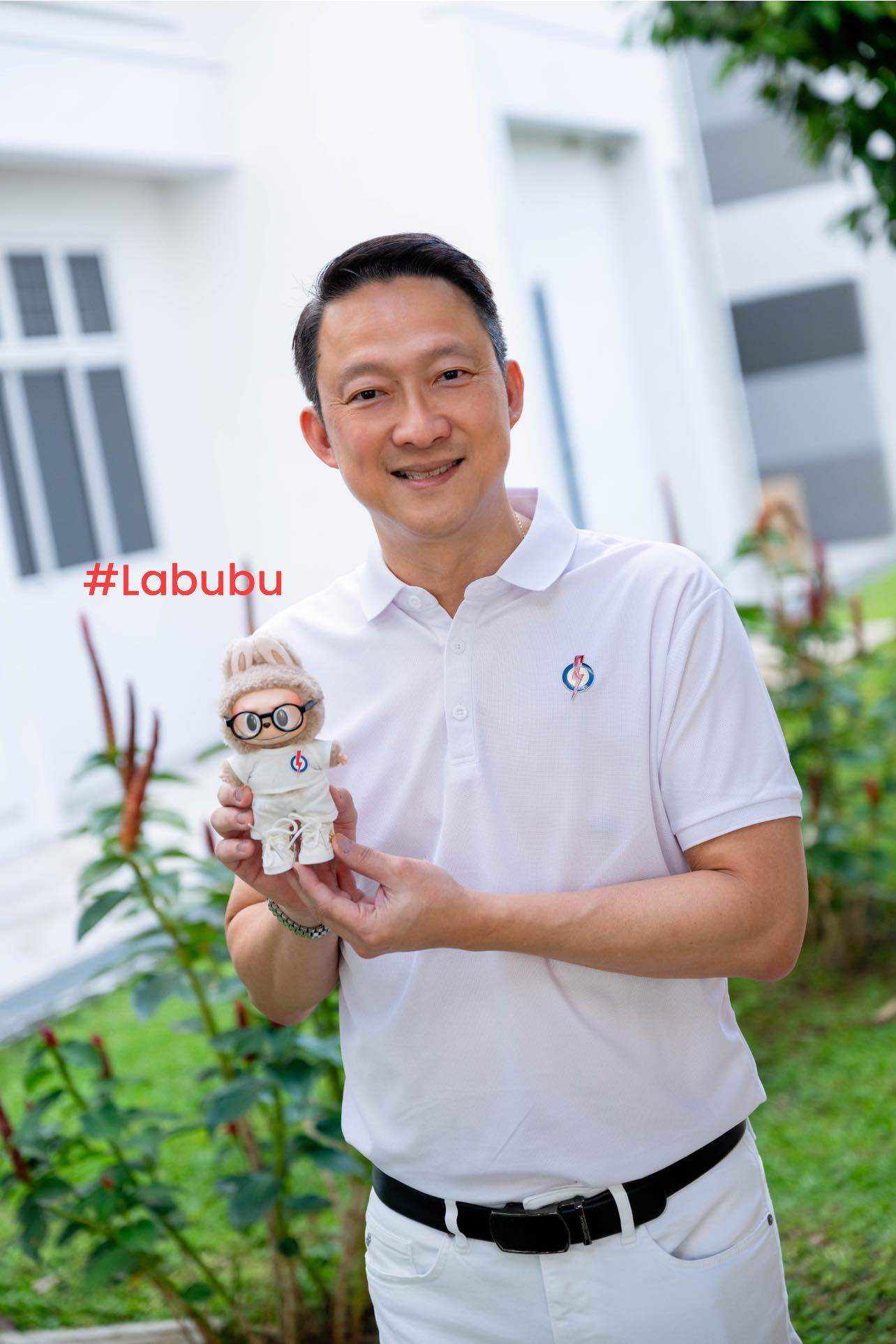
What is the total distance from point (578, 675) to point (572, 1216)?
1.67 ft

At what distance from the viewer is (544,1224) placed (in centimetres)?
130

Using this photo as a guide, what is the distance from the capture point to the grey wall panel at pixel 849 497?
12102 millimetres

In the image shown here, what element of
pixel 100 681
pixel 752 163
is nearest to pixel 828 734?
pixel 100 681

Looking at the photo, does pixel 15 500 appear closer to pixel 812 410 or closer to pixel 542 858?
pixel 542 858

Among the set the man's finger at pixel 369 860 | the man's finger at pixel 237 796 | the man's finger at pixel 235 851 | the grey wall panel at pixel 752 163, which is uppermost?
the grey wall panel at pixel 752 163

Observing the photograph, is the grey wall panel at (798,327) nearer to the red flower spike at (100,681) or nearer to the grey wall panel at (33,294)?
the grey wall panel at (33,294)

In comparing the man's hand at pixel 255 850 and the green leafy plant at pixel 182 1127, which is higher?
the man's hand at pixel 255 850

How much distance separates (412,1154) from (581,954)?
0.99 feet

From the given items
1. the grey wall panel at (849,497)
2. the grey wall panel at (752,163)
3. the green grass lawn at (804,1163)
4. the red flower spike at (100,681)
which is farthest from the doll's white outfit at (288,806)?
the grey wall panel at (752,163)

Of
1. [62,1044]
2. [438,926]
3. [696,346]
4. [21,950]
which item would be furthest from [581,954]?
[696,346]

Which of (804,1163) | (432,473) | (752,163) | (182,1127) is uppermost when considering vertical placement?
(752,163)

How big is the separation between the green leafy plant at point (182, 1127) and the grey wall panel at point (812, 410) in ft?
36.1

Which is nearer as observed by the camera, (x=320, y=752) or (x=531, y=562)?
(x=320, y=752)

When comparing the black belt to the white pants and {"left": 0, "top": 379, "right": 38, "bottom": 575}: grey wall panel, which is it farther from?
{"left": 0, "top": 379, "right": 38, "bottom": 575}: grey wall panel
